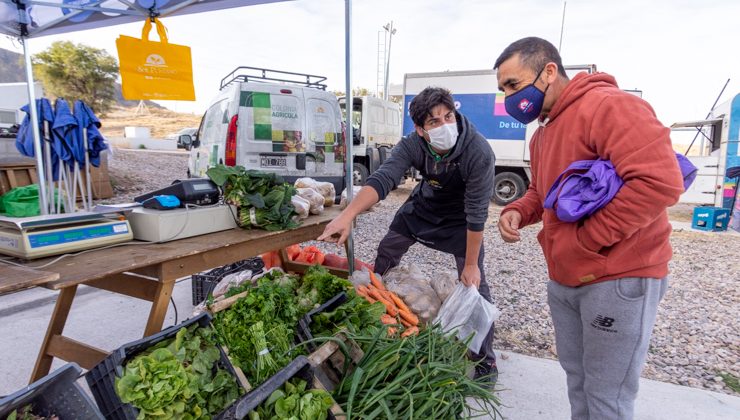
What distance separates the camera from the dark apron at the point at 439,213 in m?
2.85

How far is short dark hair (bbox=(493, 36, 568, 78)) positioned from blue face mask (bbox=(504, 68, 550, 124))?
42 mm

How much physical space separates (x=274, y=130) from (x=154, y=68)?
2.94 m

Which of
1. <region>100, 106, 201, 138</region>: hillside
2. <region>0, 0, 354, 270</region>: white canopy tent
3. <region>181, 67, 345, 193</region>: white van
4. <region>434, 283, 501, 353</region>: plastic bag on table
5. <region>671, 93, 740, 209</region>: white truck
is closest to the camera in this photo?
<region>434, 283, 501, 353</region>: plastic bag on table

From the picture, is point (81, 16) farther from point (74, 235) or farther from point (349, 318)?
point (349, 318)

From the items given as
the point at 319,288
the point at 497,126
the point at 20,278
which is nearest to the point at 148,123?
the point at 497,126

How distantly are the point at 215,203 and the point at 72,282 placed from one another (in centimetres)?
100

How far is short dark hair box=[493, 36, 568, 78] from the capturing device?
5.32 feet

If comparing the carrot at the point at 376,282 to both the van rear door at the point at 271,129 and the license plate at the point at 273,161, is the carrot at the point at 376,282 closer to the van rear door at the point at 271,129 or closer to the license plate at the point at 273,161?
the van rear door at the point at 271,129

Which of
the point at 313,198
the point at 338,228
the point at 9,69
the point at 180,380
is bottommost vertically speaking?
the point at 180,380

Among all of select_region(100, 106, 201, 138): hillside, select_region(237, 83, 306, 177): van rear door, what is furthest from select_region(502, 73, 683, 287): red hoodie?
select_region(100, 106, 201, 138): hillside

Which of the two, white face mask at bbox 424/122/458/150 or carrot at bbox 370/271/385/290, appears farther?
carrot at bbox 370/271/385/290

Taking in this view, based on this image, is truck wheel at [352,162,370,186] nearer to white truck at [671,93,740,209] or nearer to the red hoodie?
white truck at [671,93,740,209]

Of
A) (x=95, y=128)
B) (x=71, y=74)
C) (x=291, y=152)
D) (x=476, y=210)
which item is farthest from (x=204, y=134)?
(x=71, y=74)

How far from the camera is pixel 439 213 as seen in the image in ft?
9.89
